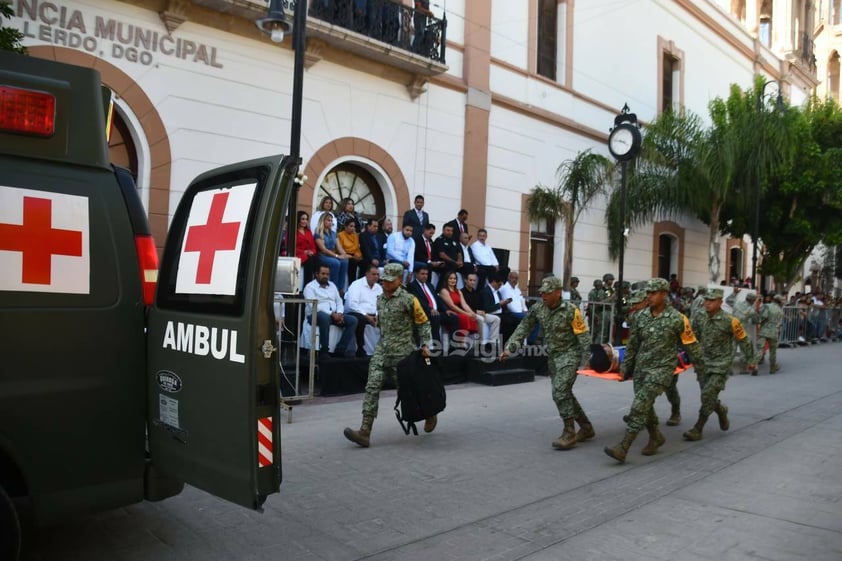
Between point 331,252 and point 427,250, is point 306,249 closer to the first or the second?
point 331,252

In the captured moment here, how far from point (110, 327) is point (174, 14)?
8512mm

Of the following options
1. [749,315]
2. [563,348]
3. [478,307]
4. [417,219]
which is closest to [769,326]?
[749,315]

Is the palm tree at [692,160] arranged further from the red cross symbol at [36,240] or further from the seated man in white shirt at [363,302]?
the red cross symbol at [36,240]

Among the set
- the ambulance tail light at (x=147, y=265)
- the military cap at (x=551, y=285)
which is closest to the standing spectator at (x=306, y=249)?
the military cap at (x=551, y=285)

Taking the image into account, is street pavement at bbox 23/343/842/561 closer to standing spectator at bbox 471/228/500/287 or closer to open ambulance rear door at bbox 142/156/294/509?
open ambulance rear door at bbox 142/156/294/509

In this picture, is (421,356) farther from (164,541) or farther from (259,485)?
(259,485)

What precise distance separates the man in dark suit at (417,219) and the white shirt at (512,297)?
1970mm

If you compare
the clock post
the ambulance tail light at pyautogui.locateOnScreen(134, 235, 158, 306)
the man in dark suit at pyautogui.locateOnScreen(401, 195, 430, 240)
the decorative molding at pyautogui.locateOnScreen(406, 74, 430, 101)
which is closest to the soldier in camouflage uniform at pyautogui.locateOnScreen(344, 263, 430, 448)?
the ambulance tail light at pyautogui.locateOnScreen(134, 235, 158, 306)

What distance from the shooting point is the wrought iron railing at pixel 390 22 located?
12.2 meters

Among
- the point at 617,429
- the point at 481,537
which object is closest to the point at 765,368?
the point at 617,429

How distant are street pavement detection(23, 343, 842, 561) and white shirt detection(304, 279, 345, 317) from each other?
5.32 ft

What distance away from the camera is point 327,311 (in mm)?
9742

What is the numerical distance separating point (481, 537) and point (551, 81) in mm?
14786

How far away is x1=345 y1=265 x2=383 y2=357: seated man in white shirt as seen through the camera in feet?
33.5
